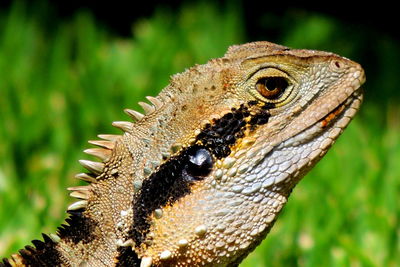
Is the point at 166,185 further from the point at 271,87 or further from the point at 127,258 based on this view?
the point at 271,87

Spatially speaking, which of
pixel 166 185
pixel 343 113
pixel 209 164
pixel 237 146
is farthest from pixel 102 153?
pixel 343 113

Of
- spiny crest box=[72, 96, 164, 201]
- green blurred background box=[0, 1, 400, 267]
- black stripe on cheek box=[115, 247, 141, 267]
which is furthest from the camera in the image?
green blurred background box=[0, 1, 400, 267]

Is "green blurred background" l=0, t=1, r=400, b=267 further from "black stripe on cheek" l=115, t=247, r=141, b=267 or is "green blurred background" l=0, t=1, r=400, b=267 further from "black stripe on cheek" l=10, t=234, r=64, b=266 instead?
"black stripe on cheek" l=115, t=247, r=141, b=267

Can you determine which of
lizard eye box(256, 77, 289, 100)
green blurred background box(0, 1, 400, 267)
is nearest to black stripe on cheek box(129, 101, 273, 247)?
lizard eye box(256, 77, 289, 100)

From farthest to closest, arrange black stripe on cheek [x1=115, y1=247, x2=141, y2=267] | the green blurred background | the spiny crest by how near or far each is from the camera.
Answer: the green blurred background → the spiny crest → black stripe on cheek [x1=115, y1=247, x2=141, y2=267]

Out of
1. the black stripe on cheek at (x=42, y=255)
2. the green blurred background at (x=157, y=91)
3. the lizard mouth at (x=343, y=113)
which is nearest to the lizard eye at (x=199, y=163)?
the lizard mouth at (x=343, y=113)

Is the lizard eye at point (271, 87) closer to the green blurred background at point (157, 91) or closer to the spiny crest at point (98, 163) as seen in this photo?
the spiny crest at point (98, 163)

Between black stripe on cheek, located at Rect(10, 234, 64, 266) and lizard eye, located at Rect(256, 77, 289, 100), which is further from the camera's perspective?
lizard eye, located at Rect(256, 77, 289, 100)

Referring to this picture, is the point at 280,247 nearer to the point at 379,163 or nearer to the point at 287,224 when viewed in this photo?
the point at 287,224

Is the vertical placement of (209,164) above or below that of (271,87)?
below
